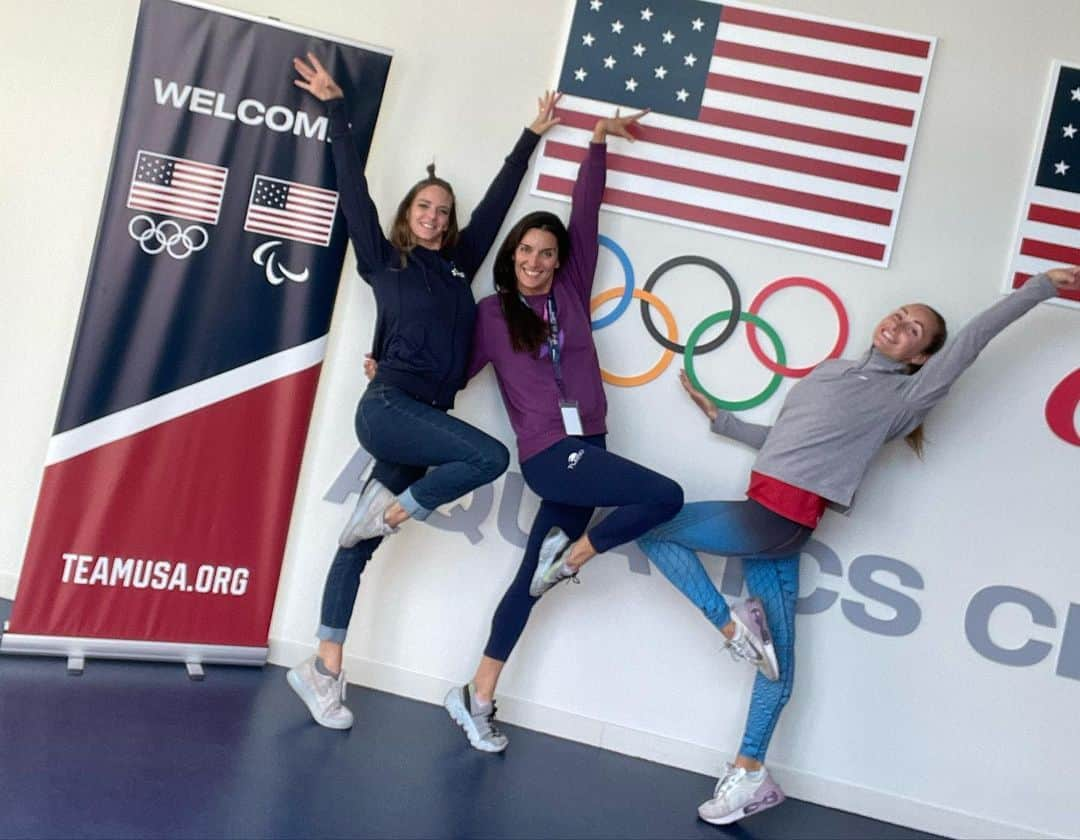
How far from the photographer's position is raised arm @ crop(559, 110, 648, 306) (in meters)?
4.36

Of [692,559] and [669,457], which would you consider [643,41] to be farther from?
[692,559]

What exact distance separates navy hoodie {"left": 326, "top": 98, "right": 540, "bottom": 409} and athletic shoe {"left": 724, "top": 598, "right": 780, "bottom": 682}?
123 cm

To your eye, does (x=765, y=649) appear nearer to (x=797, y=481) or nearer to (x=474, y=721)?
(x=797, y=481)

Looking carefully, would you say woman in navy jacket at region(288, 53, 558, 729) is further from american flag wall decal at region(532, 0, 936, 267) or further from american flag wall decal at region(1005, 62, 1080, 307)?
american flag wall decal at region(1005, 62, 1080, 307)

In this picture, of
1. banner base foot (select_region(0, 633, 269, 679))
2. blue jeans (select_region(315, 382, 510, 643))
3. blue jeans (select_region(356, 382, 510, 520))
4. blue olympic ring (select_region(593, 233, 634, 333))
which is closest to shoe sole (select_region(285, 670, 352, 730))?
blue jeans (select_region(315, 382, 510, 643))

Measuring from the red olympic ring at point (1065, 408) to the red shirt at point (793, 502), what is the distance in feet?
3.09

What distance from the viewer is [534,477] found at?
418cm

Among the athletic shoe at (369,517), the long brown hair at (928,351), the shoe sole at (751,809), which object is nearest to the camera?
the shoe sole at (751,809)

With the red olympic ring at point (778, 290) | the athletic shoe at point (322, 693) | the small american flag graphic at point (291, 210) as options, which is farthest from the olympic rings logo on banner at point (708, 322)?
the athletic shoe at point (322, 693)

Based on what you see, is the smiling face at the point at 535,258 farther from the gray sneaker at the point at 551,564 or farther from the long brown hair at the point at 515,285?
the gray sneaker at the point at 551,564

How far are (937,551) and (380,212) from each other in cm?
237

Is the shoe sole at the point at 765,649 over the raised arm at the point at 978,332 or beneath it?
beneath

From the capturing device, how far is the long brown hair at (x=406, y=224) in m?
4.29

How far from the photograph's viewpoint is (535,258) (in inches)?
165
